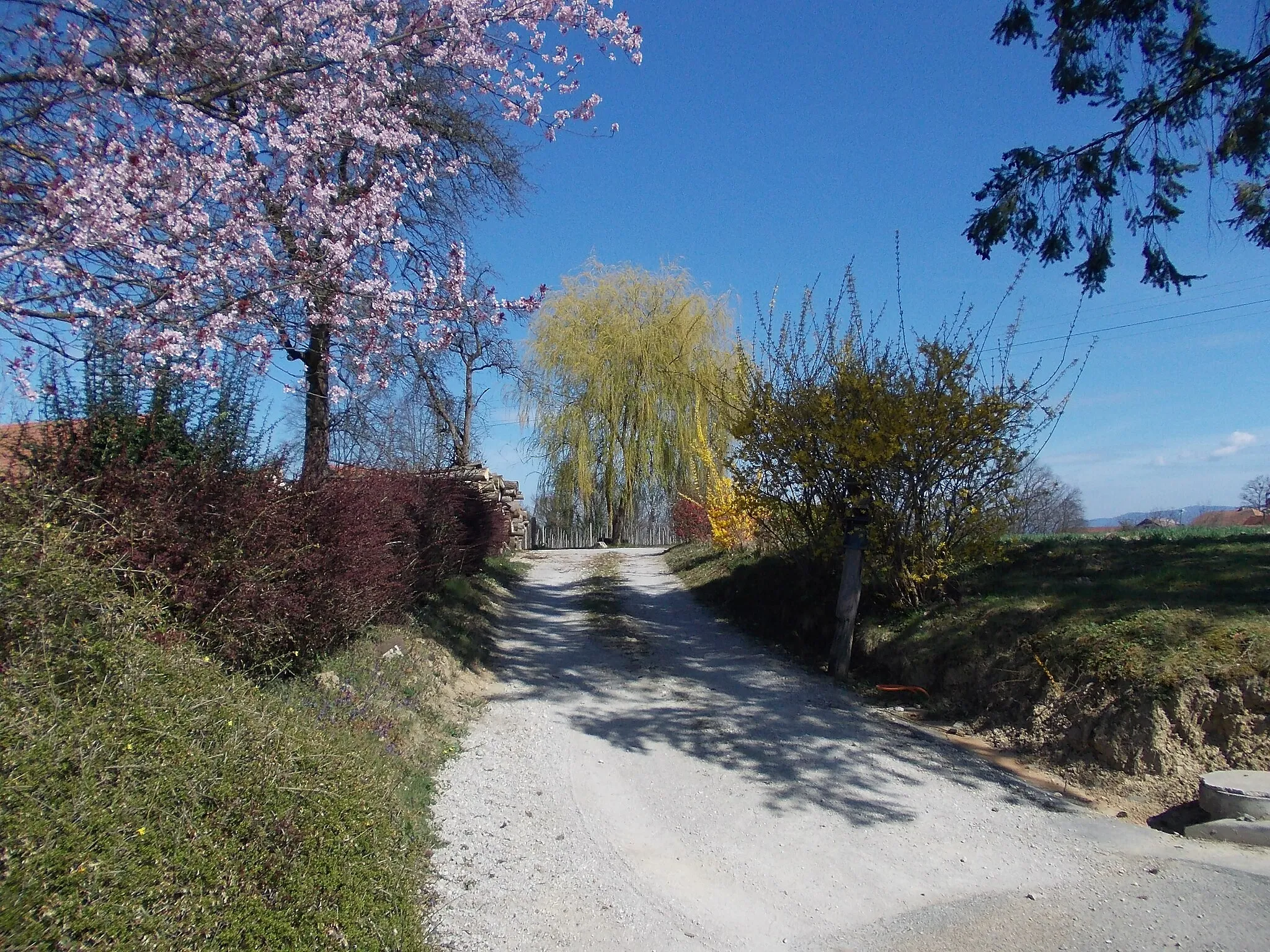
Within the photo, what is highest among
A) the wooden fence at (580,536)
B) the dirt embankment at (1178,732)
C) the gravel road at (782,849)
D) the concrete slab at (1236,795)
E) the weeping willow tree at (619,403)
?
the weeping willow tree at (619,403)

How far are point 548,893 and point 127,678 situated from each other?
2.51 m

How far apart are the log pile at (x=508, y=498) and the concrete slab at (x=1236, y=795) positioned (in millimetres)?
14650

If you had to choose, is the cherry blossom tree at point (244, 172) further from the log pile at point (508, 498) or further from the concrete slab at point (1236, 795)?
the log pile at point (508, 498)

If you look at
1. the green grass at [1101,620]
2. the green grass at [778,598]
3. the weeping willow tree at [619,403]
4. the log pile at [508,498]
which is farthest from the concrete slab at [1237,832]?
the weeping willow tree at [619,403]

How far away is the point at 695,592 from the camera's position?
50.9 feet

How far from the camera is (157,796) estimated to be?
11.2 feet

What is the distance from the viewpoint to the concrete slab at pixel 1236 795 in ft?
17.3

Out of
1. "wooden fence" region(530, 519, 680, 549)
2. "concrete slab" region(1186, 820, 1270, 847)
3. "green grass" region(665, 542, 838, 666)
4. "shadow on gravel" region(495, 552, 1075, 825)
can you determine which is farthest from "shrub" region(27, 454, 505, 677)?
"wooden fence" region(530, 519, 680, 549)

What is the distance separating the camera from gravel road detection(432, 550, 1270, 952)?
4551mm

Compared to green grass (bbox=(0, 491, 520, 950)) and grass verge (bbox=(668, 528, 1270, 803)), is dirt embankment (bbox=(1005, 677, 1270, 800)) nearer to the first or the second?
grass verge (bbox=(668, 528, 1270, 803))

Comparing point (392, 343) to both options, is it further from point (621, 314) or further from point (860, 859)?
point (621, 314)

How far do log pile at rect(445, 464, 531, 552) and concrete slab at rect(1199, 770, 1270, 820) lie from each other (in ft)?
48.1

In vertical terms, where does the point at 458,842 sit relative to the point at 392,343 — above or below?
below

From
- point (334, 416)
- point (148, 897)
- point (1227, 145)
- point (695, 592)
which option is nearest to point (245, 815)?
point (148, 897)
